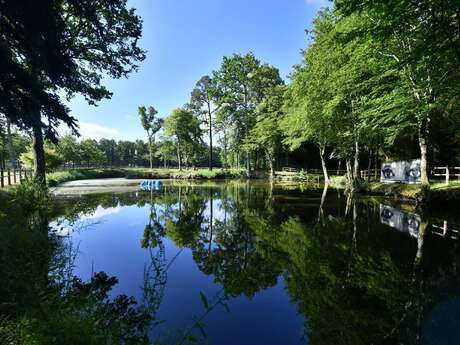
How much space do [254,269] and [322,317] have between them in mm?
2094

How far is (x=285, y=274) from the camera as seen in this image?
5957mm

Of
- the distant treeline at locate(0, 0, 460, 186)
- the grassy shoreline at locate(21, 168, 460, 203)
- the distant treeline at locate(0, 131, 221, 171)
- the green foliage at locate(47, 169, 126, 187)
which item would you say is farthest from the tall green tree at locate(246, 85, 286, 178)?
the green foliage at locate(47, 169, 126, 187)

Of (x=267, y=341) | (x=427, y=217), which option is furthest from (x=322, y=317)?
(x=427, y=217)

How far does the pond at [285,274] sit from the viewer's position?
12.9 ft

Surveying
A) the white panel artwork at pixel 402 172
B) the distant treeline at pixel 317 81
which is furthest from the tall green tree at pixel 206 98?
the white panel artwork at pixel 402 172

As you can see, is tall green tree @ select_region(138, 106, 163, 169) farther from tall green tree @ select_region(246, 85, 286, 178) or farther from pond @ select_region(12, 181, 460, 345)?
pond @ select_region(12, 181, 460, 345)

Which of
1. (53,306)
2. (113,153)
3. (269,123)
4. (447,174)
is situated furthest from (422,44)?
(113,153)

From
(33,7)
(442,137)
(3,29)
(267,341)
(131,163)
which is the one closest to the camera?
(267,341)

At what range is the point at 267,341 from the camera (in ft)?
12.5

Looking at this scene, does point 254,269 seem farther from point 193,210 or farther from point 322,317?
point 193,210

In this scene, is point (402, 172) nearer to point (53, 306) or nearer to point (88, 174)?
point (53, 306)

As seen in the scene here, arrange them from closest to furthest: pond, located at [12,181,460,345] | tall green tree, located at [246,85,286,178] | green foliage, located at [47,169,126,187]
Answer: pond, located at [12,181,460,345]
tall green tree, located at [246,85,286,178]
green foliage, located at [47,169,126,187]

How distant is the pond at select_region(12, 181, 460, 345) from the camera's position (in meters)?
3.94

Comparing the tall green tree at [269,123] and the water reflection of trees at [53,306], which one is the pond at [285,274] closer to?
the water reflection of trees at [53,306]
